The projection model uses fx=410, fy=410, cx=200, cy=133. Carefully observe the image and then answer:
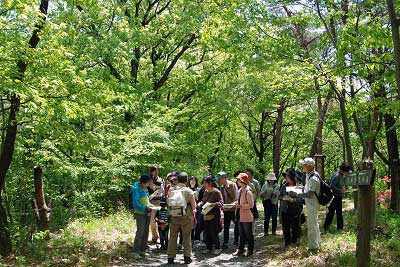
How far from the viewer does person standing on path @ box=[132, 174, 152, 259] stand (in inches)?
363

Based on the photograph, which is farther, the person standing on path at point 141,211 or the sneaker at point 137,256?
the sneaker at point 137,256

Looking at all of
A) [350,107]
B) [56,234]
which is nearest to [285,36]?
[350,107]

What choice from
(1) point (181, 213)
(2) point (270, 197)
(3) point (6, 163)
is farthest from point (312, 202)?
(3) point (6, 163)

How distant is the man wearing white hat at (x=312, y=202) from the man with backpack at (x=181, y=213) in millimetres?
2432

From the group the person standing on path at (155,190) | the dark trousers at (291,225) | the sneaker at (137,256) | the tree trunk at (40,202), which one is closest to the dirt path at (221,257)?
the sneaker at (137,256)

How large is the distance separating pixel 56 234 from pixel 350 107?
312 inches

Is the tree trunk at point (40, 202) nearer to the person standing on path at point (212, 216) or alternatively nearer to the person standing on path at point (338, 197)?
the person standing on path at point (212, 216)

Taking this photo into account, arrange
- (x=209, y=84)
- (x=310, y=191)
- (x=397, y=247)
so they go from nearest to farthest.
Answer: (x=397, y=247), (x=310, y=191), (x=209, y=84)

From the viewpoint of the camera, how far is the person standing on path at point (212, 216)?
387 inches

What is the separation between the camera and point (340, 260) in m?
7.49

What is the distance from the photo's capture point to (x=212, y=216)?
9.88 meters

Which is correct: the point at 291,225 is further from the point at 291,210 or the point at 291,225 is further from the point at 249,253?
the point at 249,253

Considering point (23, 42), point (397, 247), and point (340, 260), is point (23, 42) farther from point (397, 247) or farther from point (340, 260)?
point (397, 247)

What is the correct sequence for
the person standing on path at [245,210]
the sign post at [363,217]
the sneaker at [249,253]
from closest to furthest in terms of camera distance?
the sign post at [363,217], the person standing on path at [245,210], the sneaker at [249,253]
